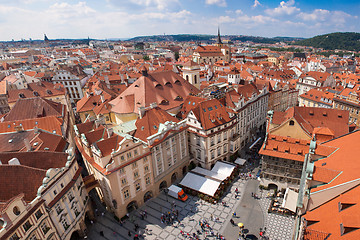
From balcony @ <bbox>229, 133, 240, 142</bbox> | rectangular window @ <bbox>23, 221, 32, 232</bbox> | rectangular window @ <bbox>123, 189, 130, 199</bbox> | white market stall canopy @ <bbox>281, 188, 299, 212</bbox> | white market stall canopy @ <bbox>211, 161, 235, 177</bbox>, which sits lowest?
white market stall canopy @ <bbox>281, 188, 299, 212</bbox>

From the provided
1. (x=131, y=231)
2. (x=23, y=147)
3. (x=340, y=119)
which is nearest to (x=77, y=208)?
(x=131, y=231)

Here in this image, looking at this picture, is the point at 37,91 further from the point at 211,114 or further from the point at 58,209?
the point at 211,114

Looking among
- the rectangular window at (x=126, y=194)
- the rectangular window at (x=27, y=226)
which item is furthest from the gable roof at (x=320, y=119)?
the rectangular window at (x=27, y=226)

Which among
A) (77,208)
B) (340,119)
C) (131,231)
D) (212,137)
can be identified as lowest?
(131,231)

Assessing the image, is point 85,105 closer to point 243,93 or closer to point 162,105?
point 162,105

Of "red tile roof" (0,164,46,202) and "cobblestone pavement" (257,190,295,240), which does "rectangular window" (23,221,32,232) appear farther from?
"cobblestone pavement" (257,190,295,240)

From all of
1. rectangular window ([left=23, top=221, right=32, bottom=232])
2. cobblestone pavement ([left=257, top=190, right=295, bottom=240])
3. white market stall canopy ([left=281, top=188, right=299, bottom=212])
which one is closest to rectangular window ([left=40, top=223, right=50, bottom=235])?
rectangular window ([left=23, top=221, right=32, bottom=232])

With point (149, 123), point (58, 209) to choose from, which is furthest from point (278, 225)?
point (58, 209)
